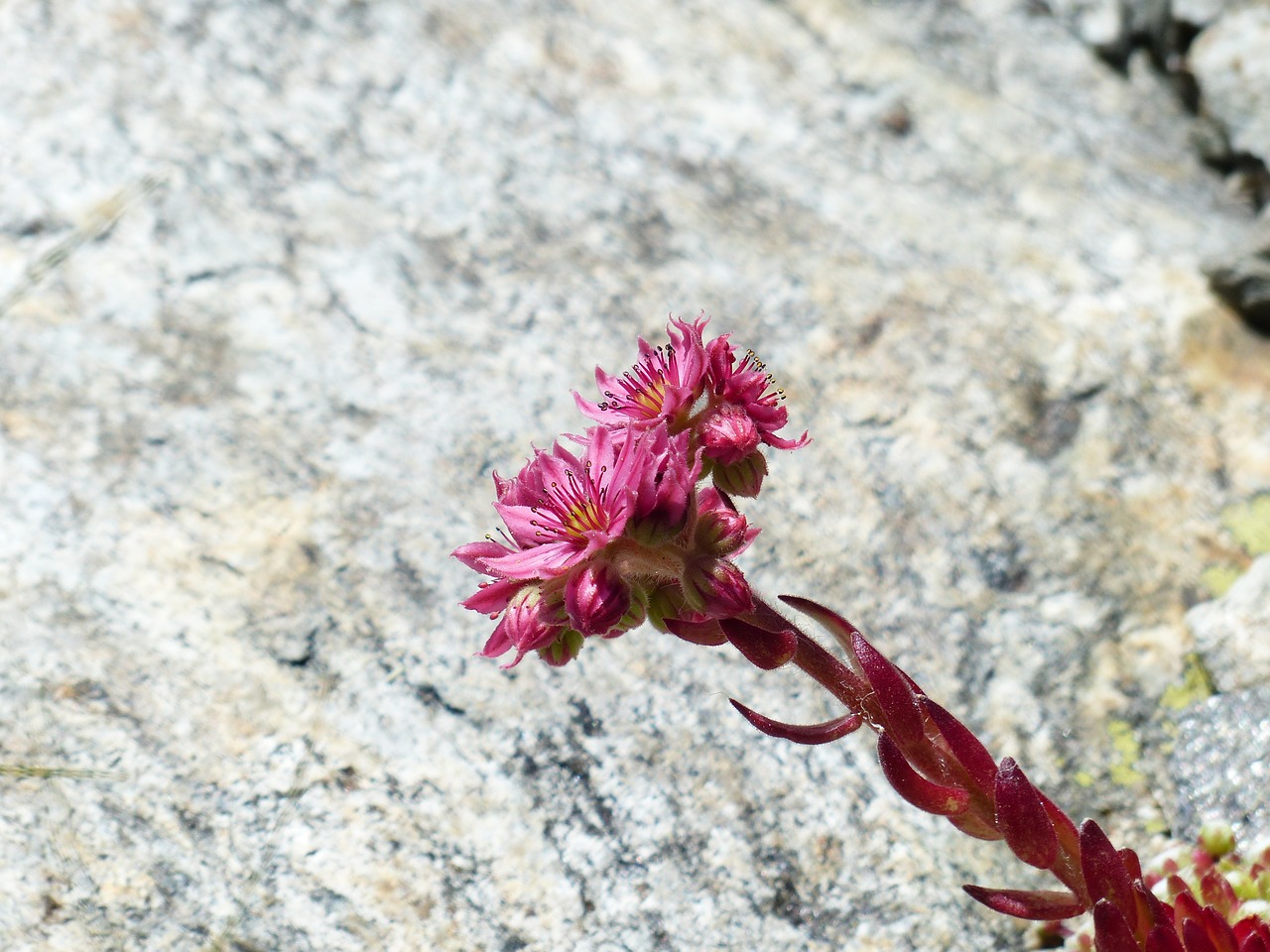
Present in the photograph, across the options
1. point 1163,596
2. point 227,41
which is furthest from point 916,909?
point 227,41

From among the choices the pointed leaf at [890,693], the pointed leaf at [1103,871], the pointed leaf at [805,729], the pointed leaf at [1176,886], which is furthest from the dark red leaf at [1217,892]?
the pointed leaf at [805,729]

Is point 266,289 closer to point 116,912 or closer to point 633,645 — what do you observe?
point 633,645

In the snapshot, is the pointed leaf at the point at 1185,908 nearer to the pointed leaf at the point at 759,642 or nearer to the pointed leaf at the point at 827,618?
the pointed leaf at the point at 827,618

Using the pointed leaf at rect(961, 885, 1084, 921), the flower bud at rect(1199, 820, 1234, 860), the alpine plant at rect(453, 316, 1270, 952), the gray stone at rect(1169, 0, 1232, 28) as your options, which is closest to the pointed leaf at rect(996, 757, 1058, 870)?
the alpine plant at rect(453, 316, 1270, 952)

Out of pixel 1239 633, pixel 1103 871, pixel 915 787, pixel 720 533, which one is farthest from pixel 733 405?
pixel 1239 633

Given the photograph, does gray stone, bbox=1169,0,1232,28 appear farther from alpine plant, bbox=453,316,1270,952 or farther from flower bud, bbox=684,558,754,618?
flower bud, bbox=684,558,754,618

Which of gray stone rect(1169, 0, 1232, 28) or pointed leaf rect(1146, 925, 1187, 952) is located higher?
gray stone rect(1169, 0, 1232, 28)

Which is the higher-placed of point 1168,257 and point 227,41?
point 1168,257
